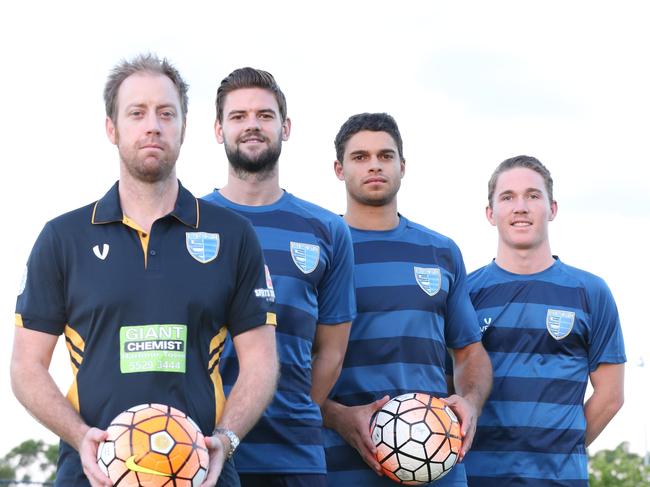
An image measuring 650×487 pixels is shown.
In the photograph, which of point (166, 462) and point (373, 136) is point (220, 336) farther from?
point (373, 136)

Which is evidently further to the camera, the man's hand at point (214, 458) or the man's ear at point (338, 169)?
the man's ear at point (338, 169)

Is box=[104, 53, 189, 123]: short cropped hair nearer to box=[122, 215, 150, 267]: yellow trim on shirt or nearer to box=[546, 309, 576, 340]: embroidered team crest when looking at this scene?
box=[122, 215, 150, 267]: yellow trim on shirt

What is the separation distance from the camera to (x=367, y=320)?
21.3 feet

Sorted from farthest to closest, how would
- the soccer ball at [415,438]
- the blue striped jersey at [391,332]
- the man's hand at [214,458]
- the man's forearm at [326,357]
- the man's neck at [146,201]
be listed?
the blue striped jersey at [391,332], the man's forearm at [326,357], the soccer ball at [415,438], the man's neck at [146,201], the man's hand at [214,458]

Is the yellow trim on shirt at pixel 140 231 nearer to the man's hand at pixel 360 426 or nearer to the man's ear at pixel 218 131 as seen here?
the man's ear at pixel 218 131

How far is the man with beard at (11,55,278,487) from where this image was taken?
14.8 feet

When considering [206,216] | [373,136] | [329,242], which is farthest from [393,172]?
[206,216]

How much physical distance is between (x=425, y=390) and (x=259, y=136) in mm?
1916

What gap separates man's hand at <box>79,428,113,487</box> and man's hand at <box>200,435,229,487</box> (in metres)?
0.42

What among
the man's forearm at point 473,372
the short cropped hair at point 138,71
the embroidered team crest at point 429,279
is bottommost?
the man's forearm at point 473,372

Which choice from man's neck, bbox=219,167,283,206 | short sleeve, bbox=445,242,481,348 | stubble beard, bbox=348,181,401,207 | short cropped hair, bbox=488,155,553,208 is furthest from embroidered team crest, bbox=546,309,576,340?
man's neck, bbox=219,167,283,206

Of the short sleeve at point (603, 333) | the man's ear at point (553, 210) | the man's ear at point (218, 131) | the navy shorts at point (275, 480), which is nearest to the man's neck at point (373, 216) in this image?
the man's ear at point (218, 131)

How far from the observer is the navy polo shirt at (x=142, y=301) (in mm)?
4500

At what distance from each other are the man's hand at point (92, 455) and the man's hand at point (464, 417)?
2530 mm
